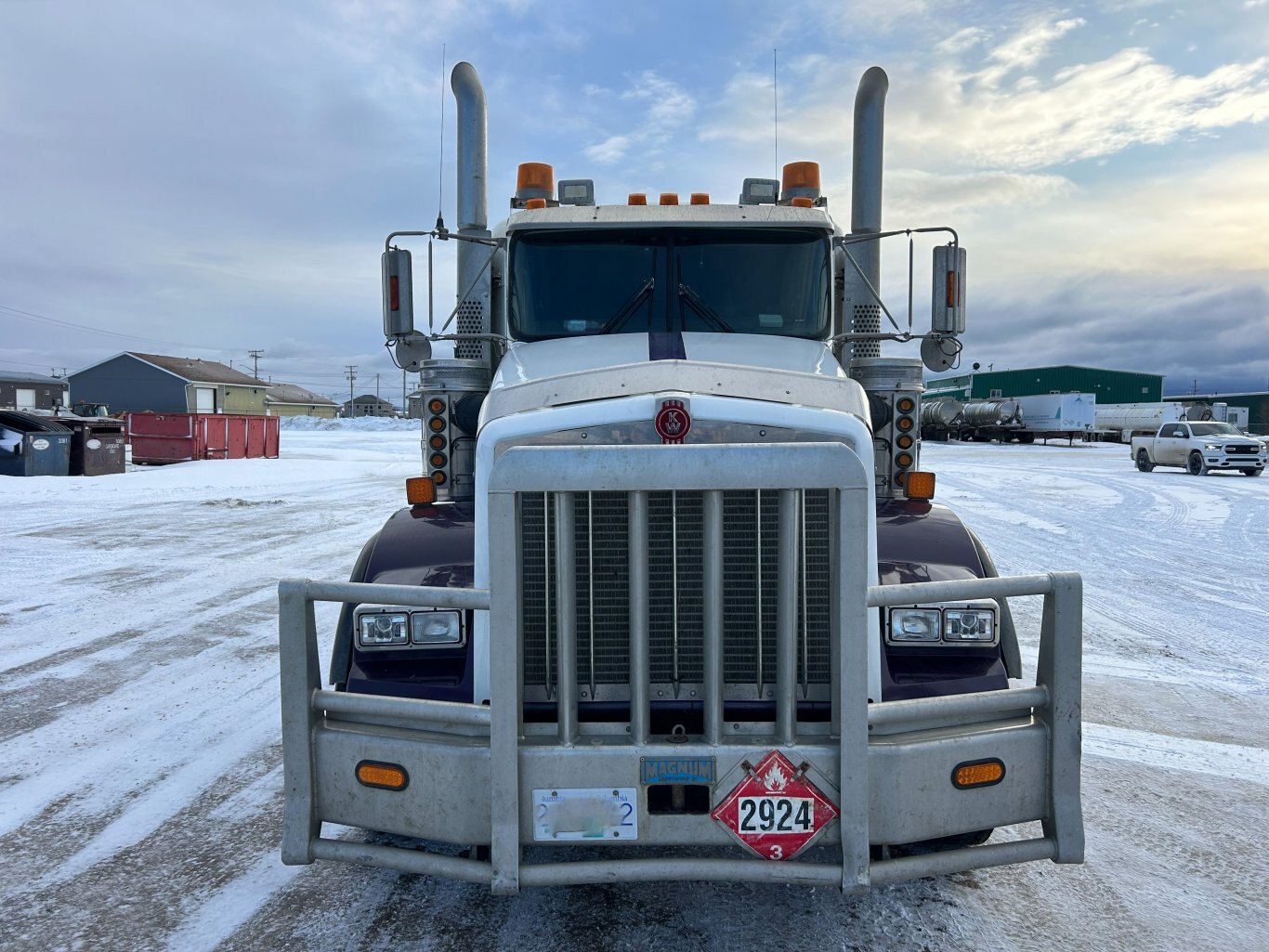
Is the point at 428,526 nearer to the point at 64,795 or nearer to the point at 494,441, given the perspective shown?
the point at 494,441

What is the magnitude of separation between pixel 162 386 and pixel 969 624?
75.5 meters

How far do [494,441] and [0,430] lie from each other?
22199 mm

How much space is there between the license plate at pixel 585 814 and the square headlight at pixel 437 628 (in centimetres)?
83

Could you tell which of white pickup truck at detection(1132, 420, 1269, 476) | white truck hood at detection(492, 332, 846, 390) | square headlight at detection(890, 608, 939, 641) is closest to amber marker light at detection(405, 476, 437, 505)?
white truck hood at detection(492, 332, 846, 390)

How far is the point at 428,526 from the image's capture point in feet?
12.9

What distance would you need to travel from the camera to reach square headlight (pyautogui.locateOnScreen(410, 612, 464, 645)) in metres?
3.13

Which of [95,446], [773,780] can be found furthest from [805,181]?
[95,446]

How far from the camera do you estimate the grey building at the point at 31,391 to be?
7781 centimetres

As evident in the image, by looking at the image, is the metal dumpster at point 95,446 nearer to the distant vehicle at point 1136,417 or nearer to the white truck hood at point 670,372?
the white truck hood at point 670,372

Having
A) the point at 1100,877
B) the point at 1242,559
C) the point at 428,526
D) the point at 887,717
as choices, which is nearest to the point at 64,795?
the point at 428,526

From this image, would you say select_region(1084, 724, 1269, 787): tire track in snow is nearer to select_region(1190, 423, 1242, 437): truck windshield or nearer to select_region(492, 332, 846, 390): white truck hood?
select_region(492, 332, 846, 390): white truck hood

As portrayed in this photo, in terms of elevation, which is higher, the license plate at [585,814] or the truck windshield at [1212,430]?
the truck windshield at [1212,430]

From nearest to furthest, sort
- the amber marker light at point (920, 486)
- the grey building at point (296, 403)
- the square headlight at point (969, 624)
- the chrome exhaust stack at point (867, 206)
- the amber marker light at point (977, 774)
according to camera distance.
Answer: the amber marker light at point (977, 774), the square headlight at point (969, 624), the amber marker light at point (920, 486), the chrome exhaust stack at point (867, 206), the grey building at point (296, 403)

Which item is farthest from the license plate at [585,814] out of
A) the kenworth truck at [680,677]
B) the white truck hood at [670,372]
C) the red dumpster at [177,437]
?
the red dumpster at [177,437]
